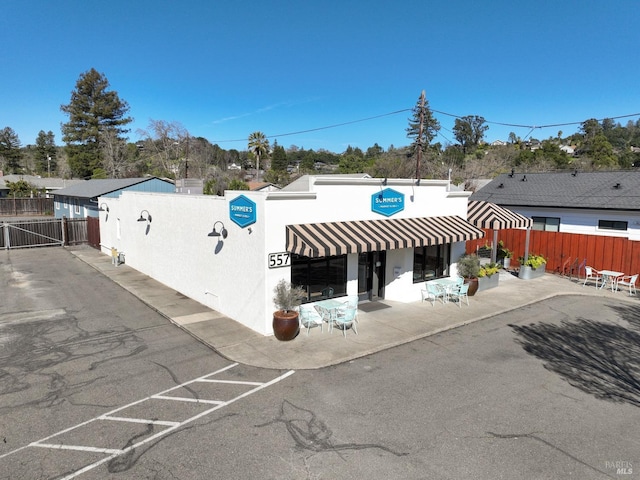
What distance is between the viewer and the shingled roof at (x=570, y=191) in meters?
21.0

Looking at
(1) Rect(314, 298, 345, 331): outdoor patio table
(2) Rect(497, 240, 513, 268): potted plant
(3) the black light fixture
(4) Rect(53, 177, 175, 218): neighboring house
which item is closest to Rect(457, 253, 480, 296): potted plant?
(1) Rect(314, 298, 345, 331): outdoor patio table

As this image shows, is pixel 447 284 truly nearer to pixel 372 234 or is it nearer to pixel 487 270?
pixel 487 270

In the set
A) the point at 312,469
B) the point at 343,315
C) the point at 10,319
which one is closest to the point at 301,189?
the point at 343,315

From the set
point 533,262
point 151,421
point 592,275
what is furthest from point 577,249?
point 151,421

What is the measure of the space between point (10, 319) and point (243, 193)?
8.41 m

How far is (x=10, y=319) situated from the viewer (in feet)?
41.3

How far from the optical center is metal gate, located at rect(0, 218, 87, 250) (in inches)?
1051

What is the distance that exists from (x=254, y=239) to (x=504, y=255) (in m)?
15.7

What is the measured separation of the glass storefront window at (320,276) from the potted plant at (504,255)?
12332 mm

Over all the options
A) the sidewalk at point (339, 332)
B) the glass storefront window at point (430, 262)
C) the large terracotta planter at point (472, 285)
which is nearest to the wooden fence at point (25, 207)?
the sidewalk at point (339, 332)

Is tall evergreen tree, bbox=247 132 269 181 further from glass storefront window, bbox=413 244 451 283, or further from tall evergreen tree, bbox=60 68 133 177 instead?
glass storefront window, bbox=413 244 451 283

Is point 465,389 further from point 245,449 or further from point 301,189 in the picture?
point 301,189

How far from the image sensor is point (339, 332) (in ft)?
37.7

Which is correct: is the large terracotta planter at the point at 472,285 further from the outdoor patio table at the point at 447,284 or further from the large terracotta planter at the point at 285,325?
the large terracotta planter at the point at 285,325
